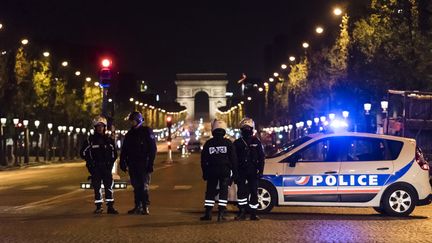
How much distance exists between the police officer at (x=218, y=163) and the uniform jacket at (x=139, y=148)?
1.34 metres

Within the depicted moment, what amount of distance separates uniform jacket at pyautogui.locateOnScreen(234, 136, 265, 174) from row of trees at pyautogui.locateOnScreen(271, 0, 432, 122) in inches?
814

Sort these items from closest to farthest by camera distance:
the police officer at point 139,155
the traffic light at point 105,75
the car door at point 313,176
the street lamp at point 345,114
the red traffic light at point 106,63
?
the police officer at point 139,155, the car door at point 313,176, the traffic light at point 105,75, the red traffic light at point 106,63, the street lamp at point 345,114

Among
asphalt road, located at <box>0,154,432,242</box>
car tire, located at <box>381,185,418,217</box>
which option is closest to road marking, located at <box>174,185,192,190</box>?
asphalt road, located at <box>0,154,432,242</box>

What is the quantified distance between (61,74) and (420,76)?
41151mm

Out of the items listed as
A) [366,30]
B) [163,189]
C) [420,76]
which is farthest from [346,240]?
[366,30]

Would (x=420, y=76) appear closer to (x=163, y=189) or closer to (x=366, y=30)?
(x=366, y=30)

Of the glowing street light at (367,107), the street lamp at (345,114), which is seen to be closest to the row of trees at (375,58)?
the glowing street light at (367,107)

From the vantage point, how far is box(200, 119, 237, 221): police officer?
46.8 ft

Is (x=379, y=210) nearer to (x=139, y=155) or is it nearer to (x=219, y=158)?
(x=219, y=158)

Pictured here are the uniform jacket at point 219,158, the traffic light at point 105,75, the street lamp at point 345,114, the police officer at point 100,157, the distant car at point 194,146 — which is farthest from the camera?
the distant car at point 194,146

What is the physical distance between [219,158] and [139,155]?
6.22 feet

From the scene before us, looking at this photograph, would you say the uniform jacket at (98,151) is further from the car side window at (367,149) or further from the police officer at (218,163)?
the car side window at (367,149)

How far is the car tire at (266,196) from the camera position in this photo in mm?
15828

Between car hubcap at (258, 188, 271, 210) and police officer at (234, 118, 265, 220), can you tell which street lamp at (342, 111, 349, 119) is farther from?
police officer at (234, 118, 265, 220)
